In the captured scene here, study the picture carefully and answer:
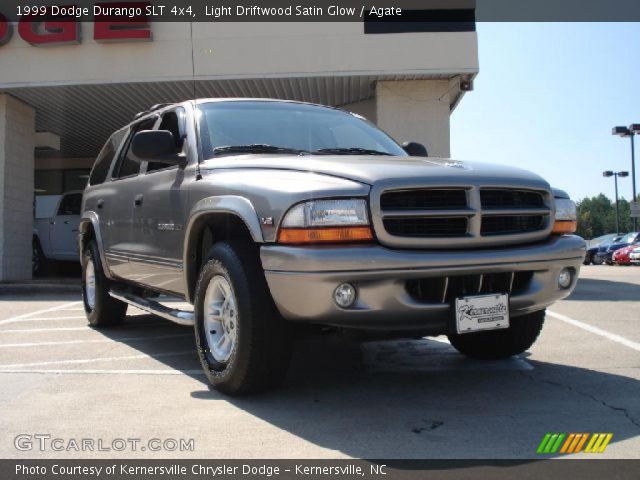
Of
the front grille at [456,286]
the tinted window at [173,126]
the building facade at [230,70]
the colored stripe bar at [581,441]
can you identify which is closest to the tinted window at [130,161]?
the tinted window at [173,126]

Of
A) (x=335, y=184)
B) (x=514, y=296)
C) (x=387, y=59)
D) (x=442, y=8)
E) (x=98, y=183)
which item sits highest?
(x=442, y=8)

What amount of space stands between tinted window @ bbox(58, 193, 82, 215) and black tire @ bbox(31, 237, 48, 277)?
118 centimetres

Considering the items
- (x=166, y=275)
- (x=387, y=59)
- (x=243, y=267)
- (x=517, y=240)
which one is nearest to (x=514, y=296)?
(x=517, y=240)

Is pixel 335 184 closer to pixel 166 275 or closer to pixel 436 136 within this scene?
pixel 166 275

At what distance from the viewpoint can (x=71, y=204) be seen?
42.4 feet

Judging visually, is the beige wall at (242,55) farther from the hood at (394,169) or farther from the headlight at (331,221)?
the headlight at (331,221)

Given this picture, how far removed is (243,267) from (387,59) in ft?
28.3

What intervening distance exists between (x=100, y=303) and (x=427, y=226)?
158 inches

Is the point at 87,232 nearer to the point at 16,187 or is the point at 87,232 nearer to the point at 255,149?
the point at 255,149

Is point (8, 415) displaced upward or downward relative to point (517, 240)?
downward

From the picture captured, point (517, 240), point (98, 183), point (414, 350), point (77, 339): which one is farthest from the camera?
point (98, 183)

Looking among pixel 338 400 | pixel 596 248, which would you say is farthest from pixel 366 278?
pixel 596 248

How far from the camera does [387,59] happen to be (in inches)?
444

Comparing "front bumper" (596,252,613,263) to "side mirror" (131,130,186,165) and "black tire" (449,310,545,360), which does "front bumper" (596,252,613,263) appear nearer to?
"black tire" (449,310,545,360)
